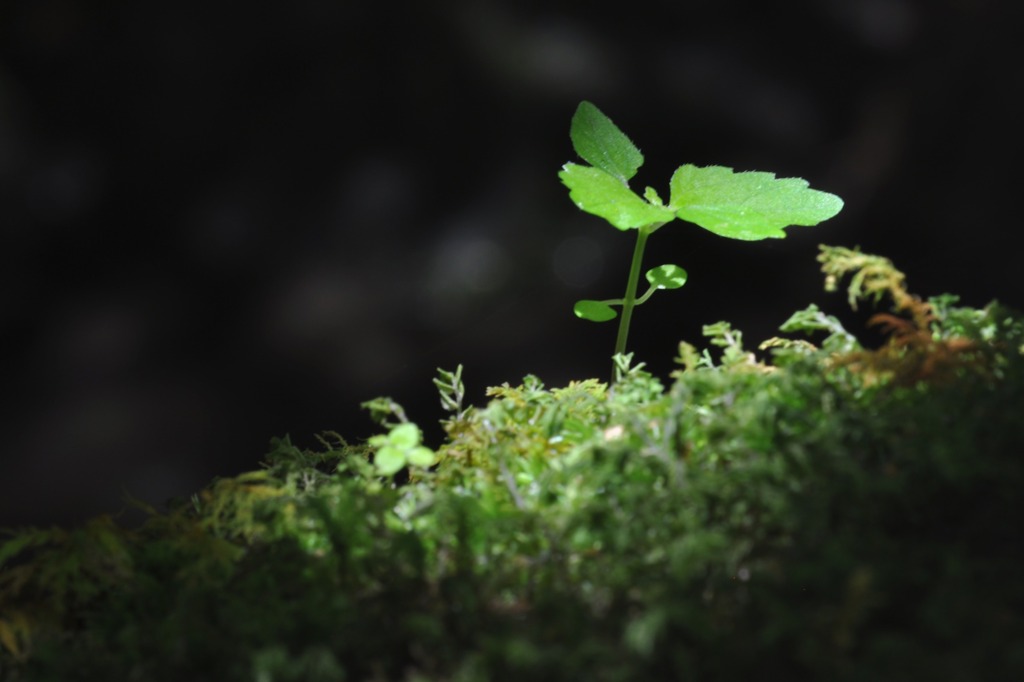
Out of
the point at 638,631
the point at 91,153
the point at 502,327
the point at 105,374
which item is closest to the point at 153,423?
the point at 105,374

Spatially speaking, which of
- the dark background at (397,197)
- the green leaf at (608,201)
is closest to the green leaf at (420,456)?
the green leaf at (608,201)

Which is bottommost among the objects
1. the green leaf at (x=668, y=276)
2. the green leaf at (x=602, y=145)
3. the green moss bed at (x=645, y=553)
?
the green moss bed at (x=645, y=553)

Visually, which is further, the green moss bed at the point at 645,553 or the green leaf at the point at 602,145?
the green leaf at the point at 602,145

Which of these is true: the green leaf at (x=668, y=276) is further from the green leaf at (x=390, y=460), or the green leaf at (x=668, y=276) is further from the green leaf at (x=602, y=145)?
the green leaf at (x=390, y=460)

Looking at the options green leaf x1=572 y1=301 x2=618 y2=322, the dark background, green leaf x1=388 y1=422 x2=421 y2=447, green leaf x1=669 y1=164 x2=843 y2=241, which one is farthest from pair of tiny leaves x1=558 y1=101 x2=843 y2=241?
the dark background

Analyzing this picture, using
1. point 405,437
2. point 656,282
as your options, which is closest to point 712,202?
point 656,282

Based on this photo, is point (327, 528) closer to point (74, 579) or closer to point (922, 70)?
point (74, 579)
